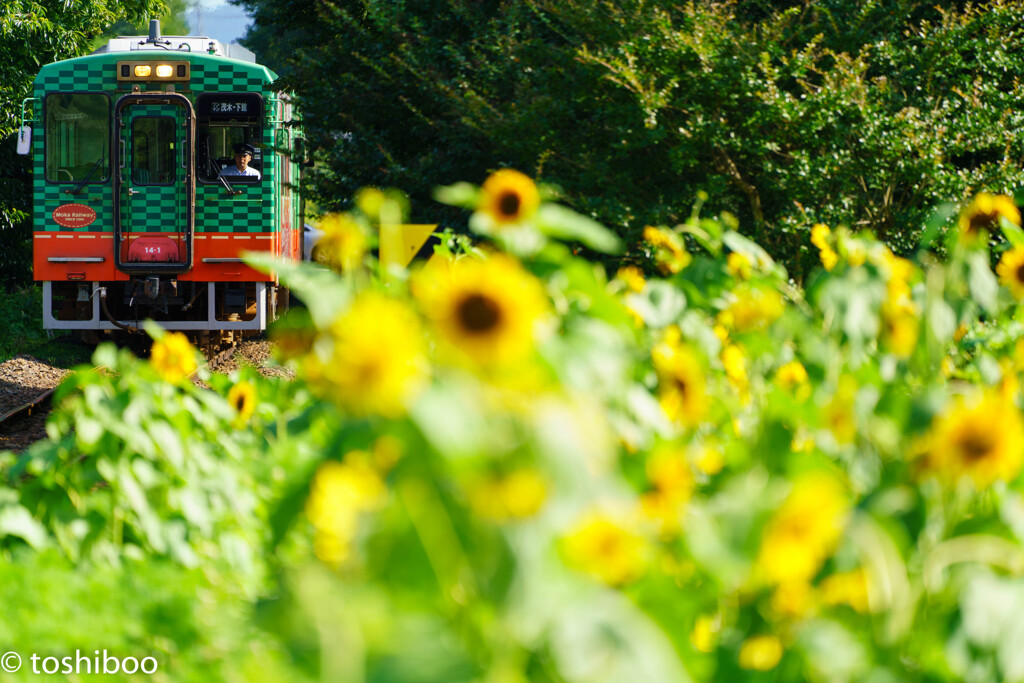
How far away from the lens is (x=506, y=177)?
6.48 feet

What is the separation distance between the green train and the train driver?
15 millimetres

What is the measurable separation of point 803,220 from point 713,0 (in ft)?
7.10

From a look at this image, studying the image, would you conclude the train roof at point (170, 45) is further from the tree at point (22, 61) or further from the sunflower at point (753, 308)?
the sunflower at point (753, 308)

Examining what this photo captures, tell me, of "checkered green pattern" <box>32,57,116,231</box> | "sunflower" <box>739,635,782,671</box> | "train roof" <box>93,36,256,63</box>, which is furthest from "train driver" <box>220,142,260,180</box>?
"sunflower" <box>739,635,782,671</box>

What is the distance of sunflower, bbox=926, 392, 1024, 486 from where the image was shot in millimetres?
1517

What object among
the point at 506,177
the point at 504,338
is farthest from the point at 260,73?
the point at 504,338

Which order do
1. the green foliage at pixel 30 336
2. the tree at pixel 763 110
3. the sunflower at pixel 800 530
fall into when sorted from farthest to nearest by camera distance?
the green foliage at pixel 30 336 < the tree at pixel 763 110 < the sunflower at pixel 800 530

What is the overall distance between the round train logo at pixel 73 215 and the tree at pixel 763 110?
4208 millimetres

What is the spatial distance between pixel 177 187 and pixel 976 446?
1101cm

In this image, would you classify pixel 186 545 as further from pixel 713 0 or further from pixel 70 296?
pixel 70 296

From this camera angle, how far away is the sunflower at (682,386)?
2.17 m

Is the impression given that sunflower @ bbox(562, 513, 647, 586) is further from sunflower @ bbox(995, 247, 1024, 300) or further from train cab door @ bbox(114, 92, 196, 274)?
train cab door @ bbox(114, 92, 196, 274)

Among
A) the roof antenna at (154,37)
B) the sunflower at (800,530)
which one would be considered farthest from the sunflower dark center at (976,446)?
the roof antenna at (154,37)

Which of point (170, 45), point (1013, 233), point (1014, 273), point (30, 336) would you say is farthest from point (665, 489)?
point (30, 336)
